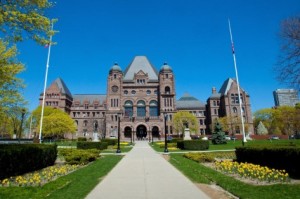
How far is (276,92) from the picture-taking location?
16562 cm

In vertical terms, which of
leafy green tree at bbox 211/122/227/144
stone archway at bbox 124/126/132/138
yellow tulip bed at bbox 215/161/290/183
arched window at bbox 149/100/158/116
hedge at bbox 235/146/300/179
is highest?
arched window at bbox 149/100/158/116

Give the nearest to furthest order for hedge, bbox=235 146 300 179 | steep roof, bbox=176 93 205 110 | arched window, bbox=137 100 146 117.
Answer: hedge, bbox=235 146 300 179 → arched window, bbox=137 100 146 117 → steep roof, bbox=176 93 205 110

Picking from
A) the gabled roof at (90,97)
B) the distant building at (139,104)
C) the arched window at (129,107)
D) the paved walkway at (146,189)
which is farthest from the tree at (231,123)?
the paved walkway at (146,189)

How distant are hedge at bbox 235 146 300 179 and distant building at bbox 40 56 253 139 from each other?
52.7 metres

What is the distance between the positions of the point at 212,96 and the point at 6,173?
79.2m

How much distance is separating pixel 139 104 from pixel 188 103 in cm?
2557

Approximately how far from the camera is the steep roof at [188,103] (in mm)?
87312

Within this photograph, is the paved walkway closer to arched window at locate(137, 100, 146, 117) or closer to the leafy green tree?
the leafy green tree

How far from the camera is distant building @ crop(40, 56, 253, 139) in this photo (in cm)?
6788

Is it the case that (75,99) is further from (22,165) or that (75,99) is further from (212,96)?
(22,165)

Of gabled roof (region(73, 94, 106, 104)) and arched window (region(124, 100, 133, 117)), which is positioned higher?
gabled roof (region(73, 94, 106, 104))

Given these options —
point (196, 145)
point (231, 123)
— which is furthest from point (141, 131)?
point (196, 145)

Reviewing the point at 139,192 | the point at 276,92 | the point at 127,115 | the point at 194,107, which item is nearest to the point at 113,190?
the point at 139,192

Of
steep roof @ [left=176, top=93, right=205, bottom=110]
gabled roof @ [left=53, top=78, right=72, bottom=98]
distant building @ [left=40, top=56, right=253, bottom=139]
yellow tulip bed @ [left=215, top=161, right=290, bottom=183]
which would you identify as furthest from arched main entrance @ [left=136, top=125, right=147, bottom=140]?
yellow tulip bed @ [left=215, top=161, right=290, bottom=183]
